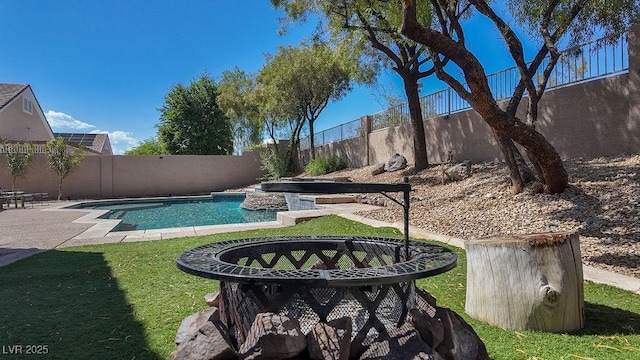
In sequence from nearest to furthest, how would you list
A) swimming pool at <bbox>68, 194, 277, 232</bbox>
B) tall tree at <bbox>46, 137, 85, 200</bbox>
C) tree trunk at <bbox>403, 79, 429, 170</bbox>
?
swimming pool at <bbox>68, 194, 277, 232</bbox>
tree trunk at <bbox>403, 79, 429, 170</bbox>
tall tree at <bbox>46, 137, 85, 200</bbox>

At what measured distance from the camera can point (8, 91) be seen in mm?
19656

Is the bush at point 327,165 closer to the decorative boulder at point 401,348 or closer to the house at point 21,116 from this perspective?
the house at point 21,116

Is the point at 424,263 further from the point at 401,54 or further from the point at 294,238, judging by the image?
the point at 401,54

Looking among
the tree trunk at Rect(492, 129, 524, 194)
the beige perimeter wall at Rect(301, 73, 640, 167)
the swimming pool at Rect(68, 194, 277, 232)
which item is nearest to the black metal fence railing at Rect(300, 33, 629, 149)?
the beige perimeter wall at Rect(301, 73, 640, 167)

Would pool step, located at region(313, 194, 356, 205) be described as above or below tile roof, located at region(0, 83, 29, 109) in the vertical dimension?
below

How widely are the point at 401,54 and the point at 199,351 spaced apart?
10.3 metres

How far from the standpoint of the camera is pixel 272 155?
1964cm

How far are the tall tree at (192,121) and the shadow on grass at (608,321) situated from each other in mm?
25106

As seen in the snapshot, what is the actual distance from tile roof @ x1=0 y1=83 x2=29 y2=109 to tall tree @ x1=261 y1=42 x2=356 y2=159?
12619 mm

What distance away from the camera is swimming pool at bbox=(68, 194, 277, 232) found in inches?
403

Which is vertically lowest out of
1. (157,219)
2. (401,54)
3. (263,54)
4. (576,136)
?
(157,219)

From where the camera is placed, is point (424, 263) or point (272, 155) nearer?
point (424, 263)

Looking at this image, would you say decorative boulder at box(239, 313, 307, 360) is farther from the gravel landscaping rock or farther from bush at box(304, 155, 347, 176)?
bush at box(304, 155, 347, 176)

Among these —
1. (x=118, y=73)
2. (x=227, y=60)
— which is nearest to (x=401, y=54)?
(x=227, y=60)
